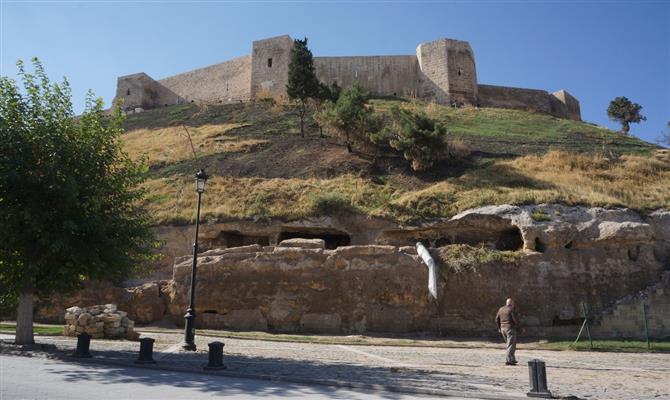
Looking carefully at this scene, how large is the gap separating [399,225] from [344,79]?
32184mm

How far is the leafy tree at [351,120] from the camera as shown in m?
27.4

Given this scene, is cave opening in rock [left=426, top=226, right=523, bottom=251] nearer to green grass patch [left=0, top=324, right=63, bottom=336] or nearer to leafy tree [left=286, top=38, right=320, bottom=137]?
green grass patch [left=0, top=324, right=63, bottom=336]

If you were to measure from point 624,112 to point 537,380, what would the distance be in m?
46.3

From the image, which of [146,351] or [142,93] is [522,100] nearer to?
[142,93]

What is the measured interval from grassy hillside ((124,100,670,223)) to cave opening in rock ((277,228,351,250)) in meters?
0.74

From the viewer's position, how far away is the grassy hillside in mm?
20719

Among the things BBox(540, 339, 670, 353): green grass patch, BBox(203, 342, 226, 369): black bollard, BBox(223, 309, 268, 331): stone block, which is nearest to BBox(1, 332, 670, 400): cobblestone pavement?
BBox(203, 342, 226, 369): black bollard

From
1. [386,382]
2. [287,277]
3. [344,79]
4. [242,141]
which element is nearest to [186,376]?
[386,382]

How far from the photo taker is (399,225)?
19859mm

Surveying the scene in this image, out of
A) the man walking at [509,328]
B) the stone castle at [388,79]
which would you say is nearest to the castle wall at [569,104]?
the stone castle at [388,79]

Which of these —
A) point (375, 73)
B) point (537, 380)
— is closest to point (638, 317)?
point (537, 380)

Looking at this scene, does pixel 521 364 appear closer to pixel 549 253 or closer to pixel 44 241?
pixel 549 253

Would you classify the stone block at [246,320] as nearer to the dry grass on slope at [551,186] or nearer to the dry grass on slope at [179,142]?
the dry grass on slope at [551,186]

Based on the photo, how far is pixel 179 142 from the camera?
3659 centimetres
